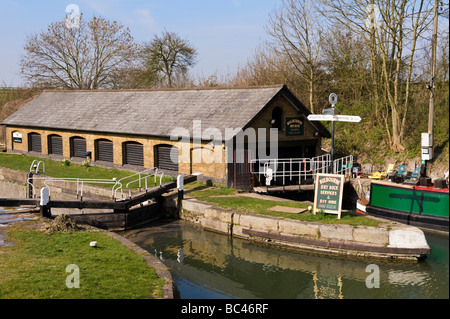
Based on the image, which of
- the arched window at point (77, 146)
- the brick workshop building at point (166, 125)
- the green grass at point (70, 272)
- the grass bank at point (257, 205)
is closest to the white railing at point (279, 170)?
the brick workshop building at point (166, 125)

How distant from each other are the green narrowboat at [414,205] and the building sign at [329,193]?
143 inches

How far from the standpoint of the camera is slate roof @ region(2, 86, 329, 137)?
2047cm

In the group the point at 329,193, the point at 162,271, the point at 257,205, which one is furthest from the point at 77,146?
the point at 162,271

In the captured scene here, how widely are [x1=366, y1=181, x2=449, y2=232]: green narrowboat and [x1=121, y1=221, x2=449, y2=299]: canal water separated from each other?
4.28 feet

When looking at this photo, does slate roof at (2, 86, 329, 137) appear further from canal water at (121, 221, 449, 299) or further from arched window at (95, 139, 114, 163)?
canal water at (121, 221, 449, 299)

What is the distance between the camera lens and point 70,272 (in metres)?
9.81

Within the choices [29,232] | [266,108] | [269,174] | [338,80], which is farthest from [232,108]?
[338,80]

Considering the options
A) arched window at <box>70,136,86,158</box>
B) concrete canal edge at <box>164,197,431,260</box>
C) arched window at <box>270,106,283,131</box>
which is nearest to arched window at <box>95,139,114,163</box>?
arched window at <box>70,136,86,158</box>

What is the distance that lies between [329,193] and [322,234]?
1229mm

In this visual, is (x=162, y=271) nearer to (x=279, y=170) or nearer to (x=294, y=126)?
(x=279, y=170)
